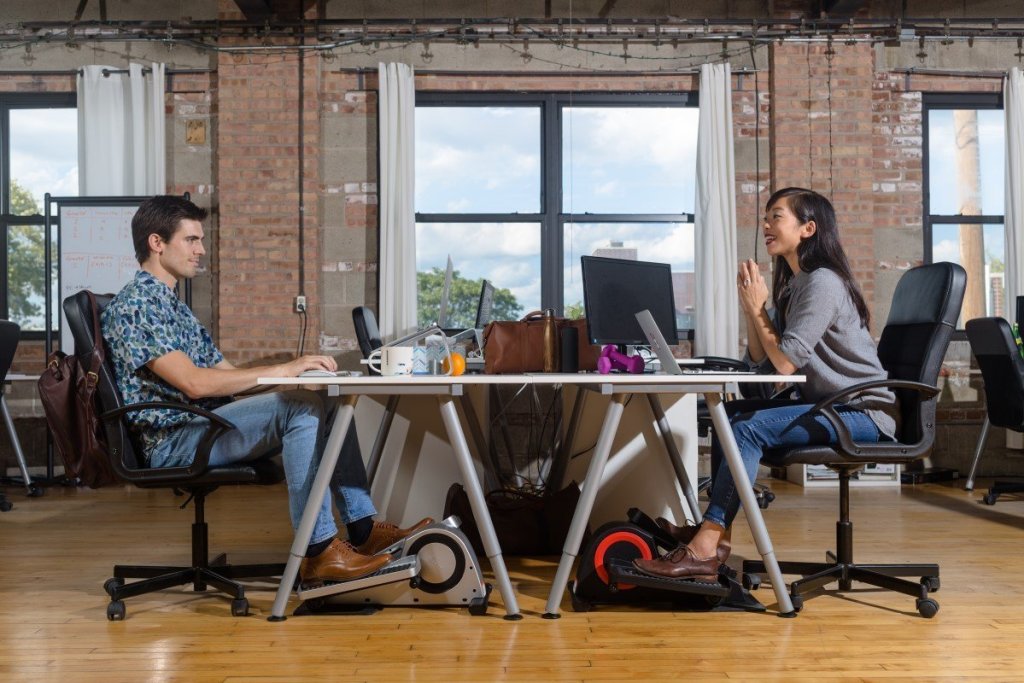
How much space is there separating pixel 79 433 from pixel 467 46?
437cm

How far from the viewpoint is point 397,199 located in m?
6.25

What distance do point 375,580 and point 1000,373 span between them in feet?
12.1

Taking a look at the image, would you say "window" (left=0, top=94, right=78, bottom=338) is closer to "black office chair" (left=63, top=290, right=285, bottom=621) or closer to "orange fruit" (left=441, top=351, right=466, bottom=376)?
"black office chair" (left=63, top=290, right=285, bottom=621)

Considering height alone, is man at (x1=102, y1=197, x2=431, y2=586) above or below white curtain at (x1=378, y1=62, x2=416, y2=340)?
below

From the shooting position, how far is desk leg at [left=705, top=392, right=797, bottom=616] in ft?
8.70

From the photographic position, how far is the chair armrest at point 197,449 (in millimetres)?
2643

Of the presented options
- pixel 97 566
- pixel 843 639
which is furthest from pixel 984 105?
pixel 97 566

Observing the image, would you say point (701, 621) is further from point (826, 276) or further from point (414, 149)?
point (414, 149)

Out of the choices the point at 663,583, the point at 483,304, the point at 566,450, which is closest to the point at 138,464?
the point at 663,583

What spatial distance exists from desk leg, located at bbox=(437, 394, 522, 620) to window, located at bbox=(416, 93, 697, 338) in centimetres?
383

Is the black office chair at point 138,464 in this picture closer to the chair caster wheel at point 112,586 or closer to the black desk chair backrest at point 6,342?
the chair caster wheel at point 112,586

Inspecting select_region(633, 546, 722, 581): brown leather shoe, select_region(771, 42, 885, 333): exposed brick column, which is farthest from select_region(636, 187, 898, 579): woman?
select_region(771, 42, 885, 333): exposed brick column

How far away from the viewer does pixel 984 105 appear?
21.5 feet

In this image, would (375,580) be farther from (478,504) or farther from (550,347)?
(550,347)
